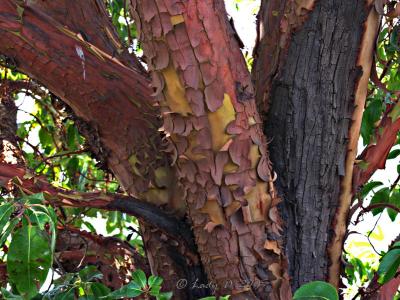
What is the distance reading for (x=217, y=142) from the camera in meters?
1.15

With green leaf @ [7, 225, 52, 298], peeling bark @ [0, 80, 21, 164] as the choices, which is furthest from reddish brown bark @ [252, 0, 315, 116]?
peeling bark @ [0, 80, 21, 164]

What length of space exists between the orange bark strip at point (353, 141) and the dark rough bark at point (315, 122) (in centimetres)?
1

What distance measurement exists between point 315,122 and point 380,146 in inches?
7.3

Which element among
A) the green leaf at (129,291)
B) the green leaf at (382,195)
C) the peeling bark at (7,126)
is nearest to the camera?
the green leaf at (129,291)

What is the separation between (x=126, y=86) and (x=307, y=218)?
0.43 metres

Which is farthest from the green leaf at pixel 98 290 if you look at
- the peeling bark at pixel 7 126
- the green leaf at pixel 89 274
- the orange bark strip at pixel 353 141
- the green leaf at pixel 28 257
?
the peeling bark at pixel 7 126

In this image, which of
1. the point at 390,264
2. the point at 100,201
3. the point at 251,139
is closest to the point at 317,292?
the point at 390,264

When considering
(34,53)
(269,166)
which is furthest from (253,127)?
(34,53)

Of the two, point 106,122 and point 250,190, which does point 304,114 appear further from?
point 106,122

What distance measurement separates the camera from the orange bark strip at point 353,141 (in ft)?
4.26

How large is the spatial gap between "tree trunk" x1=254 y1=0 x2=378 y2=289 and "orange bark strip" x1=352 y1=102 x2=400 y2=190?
0.25 feet

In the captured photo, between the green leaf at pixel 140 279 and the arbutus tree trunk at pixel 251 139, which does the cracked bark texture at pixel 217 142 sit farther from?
the green leaf at pixel 140 279

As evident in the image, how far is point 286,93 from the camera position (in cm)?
132

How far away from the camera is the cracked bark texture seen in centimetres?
112
